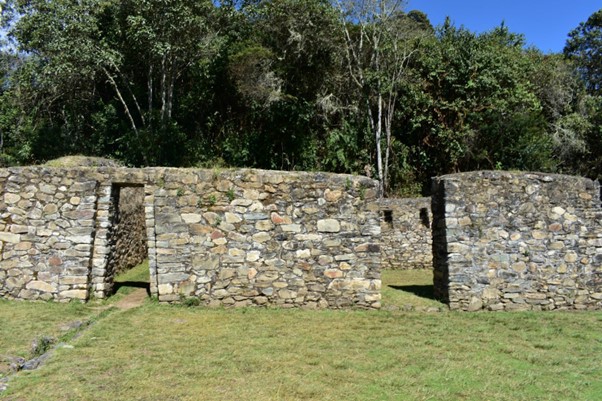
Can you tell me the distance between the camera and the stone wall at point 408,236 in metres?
14.7

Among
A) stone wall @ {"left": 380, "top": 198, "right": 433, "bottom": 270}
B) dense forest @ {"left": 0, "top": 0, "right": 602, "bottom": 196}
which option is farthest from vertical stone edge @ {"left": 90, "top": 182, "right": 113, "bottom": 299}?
dense forest @ {"left": 0, "top": 0, "right": 602, "bottom": 196}

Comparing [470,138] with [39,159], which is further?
[39,159]

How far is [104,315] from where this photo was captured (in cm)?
734

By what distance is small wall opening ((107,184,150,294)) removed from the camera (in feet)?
28.5

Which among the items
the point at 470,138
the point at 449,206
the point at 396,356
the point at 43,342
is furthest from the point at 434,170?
the point at 43,342

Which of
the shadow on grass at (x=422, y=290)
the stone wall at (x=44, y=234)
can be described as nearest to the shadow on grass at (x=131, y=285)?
the stone wall at (x=44, y=234)

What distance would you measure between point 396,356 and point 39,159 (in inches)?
800

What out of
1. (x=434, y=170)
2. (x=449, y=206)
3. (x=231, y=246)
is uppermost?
(x=434, y=170)

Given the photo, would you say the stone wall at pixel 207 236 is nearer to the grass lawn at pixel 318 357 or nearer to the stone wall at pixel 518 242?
the grass lawn at pixel 318 357

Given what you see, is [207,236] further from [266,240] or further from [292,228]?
[292,228]

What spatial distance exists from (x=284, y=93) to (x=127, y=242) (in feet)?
33.6

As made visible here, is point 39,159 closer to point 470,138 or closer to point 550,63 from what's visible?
point 470,138

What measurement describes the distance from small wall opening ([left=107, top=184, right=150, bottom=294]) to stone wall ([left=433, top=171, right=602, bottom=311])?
620 centimetres

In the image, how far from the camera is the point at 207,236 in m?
8.03
